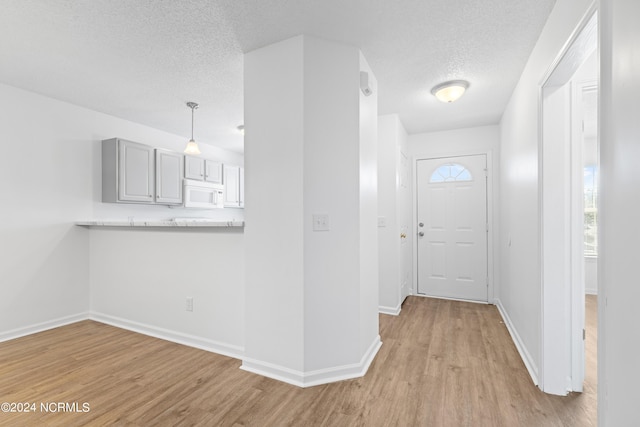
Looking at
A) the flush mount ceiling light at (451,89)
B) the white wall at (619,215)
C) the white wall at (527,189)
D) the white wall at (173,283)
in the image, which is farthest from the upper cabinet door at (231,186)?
the white wall at (619,215)

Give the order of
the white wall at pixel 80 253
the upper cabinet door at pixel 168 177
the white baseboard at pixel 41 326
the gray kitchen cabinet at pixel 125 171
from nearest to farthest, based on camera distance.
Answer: the white wall at pixel 80 253 → the white baseboard at pixel 41 326 → the gray kitchen cabinet at pixel 125 171 → the upper cabinet door at pixel 168 177

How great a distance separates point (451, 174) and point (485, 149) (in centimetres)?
54

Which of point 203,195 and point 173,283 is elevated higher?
point 203,195

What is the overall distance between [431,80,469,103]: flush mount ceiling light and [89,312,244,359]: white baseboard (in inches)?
117

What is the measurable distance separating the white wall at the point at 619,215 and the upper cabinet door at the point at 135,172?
4.28 metres

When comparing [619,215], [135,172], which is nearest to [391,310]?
[619,215]

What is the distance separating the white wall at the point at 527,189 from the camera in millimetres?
1819

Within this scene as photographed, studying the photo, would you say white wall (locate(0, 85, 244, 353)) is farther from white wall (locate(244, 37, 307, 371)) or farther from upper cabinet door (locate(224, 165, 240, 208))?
upper cabinet door (locate(224, 165, 240, 208))

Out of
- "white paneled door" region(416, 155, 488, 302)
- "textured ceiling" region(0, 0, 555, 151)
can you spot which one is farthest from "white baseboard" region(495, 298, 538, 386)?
"textured ceiling" region(0, 0, 555, 151)

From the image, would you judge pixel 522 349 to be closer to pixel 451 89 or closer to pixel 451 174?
pixel 451 89

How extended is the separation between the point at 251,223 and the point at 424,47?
188 cm

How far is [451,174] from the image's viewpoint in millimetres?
4395

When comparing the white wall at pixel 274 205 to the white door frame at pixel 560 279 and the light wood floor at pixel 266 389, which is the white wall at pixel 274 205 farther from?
the white door frame at pixel 560 279

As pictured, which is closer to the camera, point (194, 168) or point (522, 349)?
point (522, 349)
